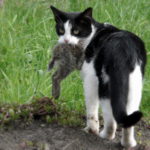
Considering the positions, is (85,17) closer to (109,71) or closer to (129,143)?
(109,71)

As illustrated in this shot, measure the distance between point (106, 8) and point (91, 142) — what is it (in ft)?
9.13

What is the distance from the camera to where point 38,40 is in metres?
5.10

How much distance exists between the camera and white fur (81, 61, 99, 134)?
10.6 ft

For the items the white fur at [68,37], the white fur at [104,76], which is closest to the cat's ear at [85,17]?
the white fur at [68,37]

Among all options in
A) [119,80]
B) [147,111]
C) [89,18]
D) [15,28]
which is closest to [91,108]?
[119,80]


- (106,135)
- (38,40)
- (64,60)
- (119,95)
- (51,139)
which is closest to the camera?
(119,95)

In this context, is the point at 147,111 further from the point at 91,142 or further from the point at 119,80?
the point at 119,80

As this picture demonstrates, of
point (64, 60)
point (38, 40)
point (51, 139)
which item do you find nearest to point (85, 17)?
point (64, 60)

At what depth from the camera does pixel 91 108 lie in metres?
3.37

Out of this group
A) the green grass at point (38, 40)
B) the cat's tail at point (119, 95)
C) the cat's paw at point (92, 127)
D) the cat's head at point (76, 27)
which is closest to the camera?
the cat's tail at point (119, 95)

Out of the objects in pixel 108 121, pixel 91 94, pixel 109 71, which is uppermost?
pixel 109 71

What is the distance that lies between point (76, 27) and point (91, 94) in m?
0.59

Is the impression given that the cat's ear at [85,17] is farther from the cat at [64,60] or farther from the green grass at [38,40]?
the green grass at [38,40]

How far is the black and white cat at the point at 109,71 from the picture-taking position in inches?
116
